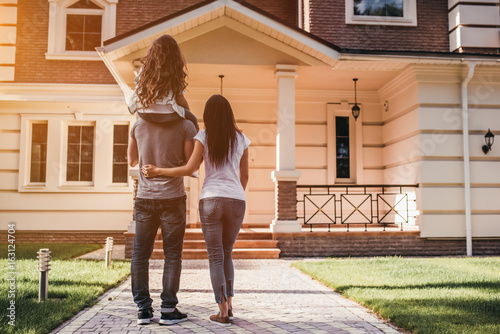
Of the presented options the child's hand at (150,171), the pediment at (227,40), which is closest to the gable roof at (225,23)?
the pediment at (227,40)

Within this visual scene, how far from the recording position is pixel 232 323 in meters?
4.11

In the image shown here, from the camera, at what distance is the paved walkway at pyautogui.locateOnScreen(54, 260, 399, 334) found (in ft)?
12.9

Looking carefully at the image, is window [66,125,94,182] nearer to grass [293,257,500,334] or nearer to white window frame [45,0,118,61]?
white window frame [45,0,118,61]

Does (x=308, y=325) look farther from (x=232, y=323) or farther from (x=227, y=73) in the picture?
(x=227, y=73)

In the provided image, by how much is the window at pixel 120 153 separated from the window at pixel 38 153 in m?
1.86

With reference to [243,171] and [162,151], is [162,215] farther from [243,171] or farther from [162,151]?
[243,171]

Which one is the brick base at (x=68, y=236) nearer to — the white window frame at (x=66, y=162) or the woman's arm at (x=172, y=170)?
the white window frame at (x=66, y=162)

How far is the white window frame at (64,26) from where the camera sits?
12703 millimetres

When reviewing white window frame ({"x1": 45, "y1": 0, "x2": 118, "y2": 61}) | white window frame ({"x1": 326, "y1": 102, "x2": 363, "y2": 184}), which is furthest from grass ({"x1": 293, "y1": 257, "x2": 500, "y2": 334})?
white window frame ({"x1": 45, "y1": 0, "x2": 118, "y2": 61})

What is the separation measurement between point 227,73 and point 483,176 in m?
5.81

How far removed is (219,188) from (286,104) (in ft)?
19.1

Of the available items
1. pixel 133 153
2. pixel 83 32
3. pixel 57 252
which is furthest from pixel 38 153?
pixel 133 153

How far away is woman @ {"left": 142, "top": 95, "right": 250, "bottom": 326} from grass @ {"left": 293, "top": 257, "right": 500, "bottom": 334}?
5.21 ft

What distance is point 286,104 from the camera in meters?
9.60
